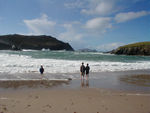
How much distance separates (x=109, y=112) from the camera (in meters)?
4.57

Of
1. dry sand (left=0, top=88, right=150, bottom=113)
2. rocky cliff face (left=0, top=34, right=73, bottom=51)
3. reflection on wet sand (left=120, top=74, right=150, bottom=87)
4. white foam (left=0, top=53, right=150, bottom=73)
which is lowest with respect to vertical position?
reflection on wet sand (left=120, top=74, right=150, bottom=87)

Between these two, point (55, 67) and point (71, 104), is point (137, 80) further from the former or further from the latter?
point (55, 67)

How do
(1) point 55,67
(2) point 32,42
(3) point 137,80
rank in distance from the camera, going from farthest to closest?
(2) point 32,42 < (1) point 55,67 < (3) point 137,80

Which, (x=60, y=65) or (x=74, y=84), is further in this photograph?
(x=60, y=65)

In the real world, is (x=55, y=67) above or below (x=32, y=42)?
below

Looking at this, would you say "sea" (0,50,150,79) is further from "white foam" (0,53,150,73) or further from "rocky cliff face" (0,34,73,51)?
"rocky cliff face" (0,34,73,51)

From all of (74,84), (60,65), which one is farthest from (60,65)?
(74,84)

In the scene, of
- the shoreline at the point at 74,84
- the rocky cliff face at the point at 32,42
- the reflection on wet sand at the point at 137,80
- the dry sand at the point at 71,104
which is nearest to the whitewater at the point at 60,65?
the shoreline at the point at 74,84

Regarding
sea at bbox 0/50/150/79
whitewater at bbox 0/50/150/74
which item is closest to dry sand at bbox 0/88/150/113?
sea at bbox 0/50/150/79

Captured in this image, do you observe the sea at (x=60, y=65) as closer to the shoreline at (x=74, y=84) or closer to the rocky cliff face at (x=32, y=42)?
the shoreline at (x=74, y=84)

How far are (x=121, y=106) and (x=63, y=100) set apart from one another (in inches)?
107

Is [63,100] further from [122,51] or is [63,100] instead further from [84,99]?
[122,51]

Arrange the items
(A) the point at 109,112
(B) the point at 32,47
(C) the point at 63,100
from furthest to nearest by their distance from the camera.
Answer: (B) the point at 32,47, (C) the point at 63,100, (A) the point at 109,112

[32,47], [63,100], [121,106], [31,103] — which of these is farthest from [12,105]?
[32,47]
